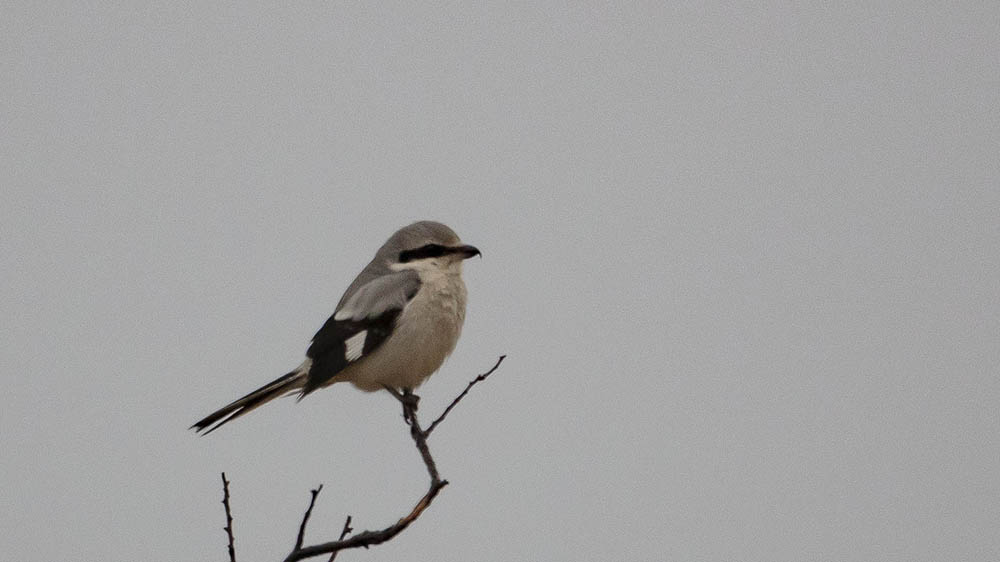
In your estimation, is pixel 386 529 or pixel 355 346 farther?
pixel 355 346

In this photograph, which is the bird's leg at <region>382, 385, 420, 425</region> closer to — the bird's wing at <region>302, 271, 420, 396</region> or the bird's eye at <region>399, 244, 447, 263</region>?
the bird's wing at <region>302, 271, 420, 396</region>

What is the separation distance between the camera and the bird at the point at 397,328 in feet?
17.5

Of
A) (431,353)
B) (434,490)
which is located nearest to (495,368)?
(434,490)

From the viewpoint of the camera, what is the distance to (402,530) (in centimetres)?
313

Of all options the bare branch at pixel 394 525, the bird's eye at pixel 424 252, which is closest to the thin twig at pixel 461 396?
the bare branch at pixel 394 525

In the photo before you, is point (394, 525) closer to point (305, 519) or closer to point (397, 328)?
point (305, 519)

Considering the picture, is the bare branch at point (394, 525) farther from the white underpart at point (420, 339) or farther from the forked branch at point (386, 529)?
the white underpart at point (420, 339)

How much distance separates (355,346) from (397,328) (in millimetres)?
244

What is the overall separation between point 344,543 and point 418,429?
1165 mm

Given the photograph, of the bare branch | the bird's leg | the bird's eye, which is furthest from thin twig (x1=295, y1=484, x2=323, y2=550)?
the bird's eye

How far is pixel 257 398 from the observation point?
5.22m

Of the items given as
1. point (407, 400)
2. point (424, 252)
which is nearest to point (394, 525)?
point (407, 400)

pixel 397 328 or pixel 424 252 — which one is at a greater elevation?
pixel 424 252

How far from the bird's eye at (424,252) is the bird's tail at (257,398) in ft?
2.86
